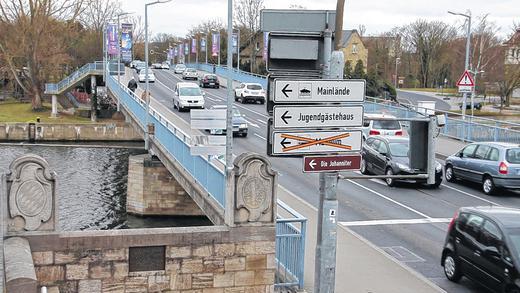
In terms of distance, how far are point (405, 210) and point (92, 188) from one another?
66.3 feet

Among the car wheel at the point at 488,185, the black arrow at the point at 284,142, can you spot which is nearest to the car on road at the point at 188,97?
the car wheel at the point at 488,185

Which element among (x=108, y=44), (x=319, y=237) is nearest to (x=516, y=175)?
(x=319, y=237)

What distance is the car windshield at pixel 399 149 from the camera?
71.2 feet

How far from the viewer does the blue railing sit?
14.8m

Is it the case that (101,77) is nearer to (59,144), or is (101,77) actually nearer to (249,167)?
(59,144)

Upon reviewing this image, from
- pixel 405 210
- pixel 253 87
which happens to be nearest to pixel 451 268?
pixel 405 210

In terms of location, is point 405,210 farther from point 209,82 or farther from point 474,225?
point 209,82

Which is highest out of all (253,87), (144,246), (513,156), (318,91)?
(318,91)

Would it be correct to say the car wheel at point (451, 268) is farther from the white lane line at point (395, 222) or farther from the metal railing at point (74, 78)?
the metal railing at point (74, 78)

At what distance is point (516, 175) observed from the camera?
19828 mm

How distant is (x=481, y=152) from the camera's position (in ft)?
69.6

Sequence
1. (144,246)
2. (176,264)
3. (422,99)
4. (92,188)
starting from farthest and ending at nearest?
(422,99) < (92,188) < (176,264) < (144,246)

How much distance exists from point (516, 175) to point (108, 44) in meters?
40.0

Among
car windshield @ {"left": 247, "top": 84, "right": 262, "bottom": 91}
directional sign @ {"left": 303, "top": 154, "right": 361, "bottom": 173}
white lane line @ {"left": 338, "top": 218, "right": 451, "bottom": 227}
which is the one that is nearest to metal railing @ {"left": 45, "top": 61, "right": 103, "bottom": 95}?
car windshield @ {"left": 247, "top": 84, "right": 262, "bottom": 91}
